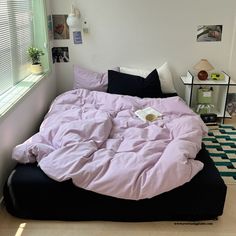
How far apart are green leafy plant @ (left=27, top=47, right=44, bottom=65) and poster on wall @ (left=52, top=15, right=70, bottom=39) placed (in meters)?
0.46

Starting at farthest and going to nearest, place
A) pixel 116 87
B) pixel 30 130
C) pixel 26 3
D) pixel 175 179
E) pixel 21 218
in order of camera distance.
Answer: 1. pixel 116 87
2. pixel 26 3
3. pixel 30 130
4. pixel 21 218
5. pixel 175 179

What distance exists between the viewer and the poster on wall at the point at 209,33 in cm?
333

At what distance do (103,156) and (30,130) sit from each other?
97 cm

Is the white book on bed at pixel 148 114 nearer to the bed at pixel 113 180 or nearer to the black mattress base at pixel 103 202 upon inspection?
the bed at pixel 113 180

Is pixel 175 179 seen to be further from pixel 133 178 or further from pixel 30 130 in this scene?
pixel 30 130

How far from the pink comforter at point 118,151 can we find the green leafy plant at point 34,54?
71cm

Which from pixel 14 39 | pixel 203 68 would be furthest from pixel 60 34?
pixel 203 68

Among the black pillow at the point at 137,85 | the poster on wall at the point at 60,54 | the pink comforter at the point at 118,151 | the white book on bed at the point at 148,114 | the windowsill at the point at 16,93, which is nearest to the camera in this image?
the pink comforter at the point at 118,151

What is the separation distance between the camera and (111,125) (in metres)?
2.39

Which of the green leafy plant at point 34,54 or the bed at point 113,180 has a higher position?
the green leafy plant at point 34,54

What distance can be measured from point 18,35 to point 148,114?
55.2 inches

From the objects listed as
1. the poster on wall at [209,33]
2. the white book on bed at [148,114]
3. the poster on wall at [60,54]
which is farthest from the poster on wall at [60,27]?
the poster on wall at [209,33]

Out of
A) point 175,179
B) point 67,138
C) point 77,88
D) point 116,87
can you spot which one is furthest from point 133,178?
point 77,88

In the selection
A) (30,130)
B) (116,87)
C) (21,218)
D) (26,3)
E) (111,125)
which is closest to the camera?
(21,218)
